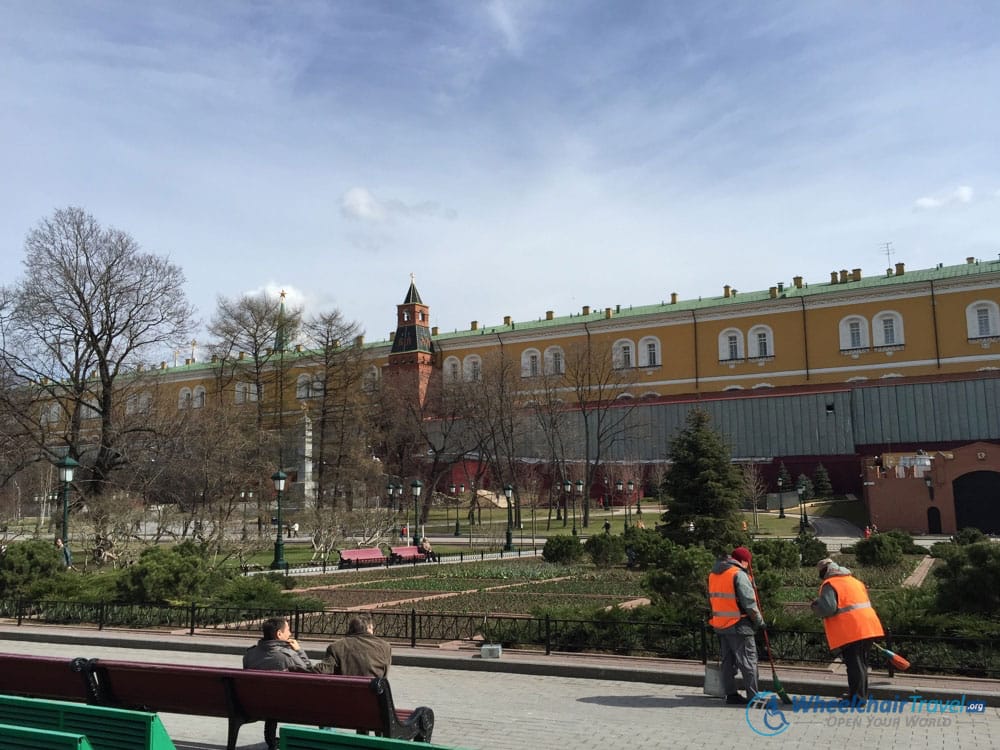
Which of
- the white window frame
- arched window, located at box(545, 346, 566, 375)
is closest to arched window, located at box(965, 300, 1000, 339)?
the white window frame

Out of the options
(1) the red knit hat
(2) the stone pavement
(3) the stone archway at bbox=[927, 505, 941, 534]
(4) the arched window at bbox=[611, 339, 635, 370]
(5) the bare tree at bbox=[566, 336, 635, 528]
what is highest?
(4) the arched window at bbox=[611, 339, 635, 370]

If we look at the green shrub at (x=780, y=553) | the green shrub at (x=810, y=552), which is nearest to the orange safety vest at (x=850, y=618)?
the green shrub at (x=780, y=553)

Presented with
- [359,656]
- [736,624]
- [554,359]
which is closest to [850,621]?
[736,624]

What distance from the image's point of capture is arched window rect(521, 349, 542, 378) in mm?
66562

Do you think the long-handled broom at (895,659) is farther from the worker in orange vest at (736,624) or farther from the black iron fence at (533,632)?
the worker in orange vest at (736,624)

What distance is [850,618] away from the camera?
6645 mm

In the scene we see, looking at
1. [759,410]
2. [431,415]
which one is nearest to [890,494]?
[759,410]

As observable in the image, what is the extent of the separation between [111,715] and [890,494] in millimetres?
40376

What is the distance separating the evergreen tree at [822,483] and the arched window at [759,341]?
38.5ft

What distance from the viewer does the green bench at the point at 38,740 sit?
404 cm

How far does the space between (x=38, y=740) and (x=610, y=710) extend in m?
4.45

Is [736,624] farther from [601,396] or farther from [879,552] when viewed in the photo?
[601,396]

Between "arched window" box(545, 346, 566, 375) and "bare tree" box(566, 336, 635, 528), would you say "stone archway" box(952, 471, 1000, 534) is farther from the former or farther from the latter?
"arched window" box(545, 346, 566, 375)

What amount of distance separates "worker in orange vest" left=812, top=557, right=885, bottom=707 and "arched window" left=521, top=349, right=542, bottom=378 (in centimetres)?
5916
